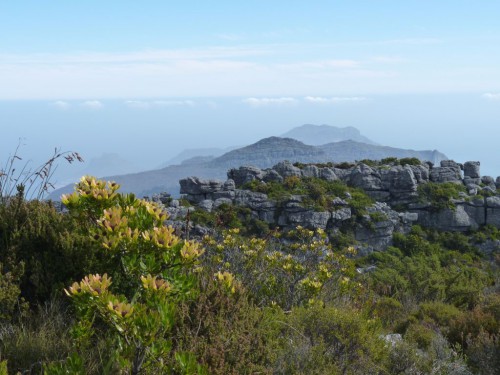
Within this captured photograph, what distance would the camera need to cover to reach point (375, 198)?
86.4ft

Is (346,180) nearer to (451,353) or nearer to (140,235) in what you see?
(451,353)

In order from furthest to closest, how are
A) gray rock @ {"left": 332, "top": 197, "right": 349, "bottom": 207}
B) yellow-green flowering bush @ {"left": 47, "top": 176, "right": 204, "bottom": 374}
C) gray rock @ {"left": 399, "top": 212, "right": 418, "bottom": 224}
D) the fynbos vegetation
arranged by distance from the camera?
gray rock @ {"left": 399, "top": 212, "right": 418, "bottom": 224}
gray rock @ {"left": 332, "top": 197, "right": 349, "bottom": 207}
the fynbos vegetation
yellow-green flowering bush @ {"left": 47, "top": 176, "right": 204, "bottom": 374}

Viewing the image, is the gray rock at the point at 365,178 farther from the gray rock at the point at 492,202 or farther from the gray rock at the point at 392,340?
the gray rock at the point at 392,340

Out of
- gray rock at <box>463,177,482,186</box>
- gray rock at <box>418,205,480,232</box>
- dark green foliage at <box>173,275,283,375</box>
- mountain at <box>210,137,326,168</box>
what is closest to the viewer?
dark green foliage at <box>173,275,283,375</box>

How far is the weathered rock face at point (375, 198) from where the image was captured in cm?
2294

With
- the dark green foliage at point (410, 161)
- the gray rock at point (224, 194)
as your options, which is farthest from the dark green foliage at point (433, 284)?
the dark green foliage at point (410, 161)

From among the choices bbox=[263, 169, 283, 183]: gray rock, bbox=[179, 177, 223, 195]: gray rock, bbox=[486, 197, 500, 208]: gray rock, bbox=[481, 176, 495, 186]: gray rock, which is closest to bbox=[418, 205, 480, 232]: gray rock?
bbox=[486, 197, 500, 208]: gray rock

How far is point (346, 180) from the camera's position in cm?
2728

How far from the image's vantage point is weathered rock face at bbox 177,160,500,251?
2294 centimetres

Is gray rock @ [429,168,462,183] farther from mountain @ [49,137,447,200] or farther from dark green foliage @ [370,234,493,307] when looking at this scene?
mountain @ [49,137,447,200]

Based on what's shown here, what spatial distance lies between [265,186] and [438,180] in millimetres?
10145

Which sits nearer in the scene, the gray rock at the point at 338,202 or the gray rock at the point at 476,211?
the gray rock at the point at 338,202

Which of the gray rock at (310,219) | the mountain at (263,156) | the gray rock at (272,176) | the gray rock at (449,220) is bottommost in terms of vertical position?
the mountain at (263,156)

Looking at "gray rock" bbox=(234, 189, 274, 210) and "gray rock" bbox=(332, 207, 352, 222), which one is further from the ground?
"gray rock" bbox=(234, 189, 274, 210)
